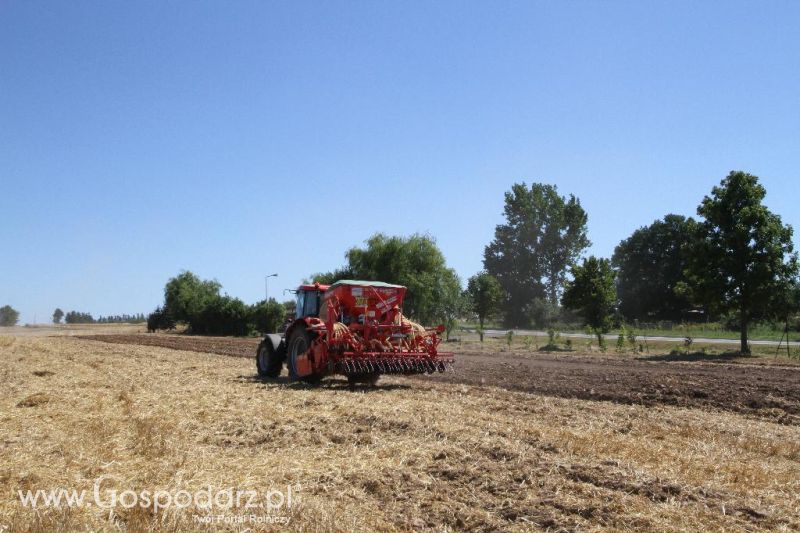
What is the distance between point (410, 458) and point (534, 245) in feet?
291

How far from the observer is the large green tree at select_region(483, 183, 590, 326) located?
89.5 meters

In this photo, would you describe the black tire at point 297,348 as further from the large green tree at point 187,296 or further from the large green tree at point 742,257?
the large green tree at point 187,296

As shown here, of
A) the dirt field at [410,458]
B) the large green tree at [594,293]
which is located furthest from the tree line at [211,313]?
the dirt field at [410,458]

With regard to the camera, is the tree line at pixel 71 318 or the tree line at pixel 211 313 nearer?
the tree line at pixel 211 313

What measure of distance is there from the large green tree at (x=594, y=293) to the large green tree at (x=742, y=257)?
21.8ft

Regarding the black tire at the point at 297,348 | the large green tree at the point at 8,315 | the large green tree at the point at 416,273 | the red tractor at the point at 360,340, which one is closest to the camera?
the red tractor at the point at 360,340

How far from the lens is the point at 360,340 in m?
13.5

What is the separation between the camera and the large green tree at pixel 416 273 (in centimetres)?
4672

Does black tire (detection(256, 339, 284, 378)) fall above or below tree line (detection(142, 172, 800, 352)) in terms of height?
below

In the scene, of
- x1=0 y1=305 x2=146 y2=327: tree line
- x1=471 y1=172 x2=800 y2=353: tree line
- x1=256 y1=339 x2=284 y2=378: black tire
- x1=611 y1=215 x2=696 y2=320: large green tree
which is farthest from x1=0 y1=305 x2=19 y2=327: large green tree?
x1=256 y1=339 x2=284 y2=378: black tire

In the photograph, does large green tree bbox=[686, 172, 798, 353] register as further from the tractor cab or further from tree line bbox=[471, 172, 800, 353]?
the tractor cab

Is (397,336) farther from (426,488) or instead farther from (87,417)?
(426,488)

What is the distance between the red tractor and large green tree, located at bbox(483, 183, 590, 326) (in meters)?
76.4

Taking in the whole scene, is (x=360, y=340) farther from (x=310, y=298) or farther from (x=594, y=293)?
(x=594, y=293)
